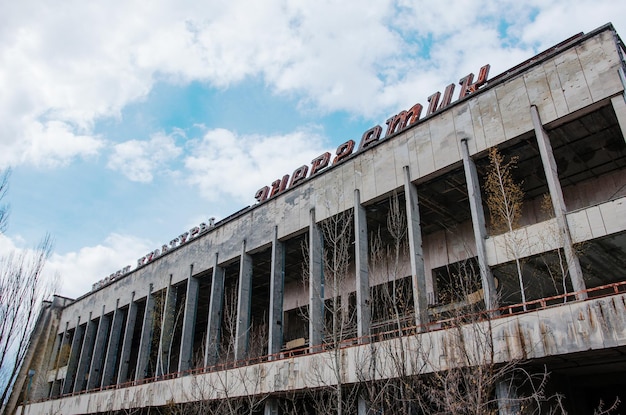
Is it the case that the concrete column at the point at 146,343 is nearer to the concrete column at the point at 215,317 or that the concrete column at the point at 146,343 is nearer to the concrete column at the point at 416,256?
the concrete column at the point at 215,317

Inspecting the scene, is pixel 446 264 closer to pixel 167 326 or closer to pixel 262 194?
pixel 262 194

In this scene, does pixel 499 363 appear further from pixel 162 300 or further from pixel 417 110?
pixel 162 300

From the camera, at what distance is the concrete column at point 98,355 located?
133 ft

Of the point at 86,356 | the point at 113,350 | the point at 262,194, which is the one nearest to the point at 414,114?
the point at 262,194

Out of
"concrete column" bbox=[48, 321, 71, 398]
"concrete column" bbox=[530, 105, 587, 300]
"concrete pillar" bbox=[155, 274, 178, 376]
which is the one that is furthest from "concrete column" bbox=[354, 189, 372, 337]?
"concrete column" bbox=[48, 321, 71, 398]

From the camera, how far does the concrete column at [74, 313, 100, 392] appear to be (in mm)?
41938

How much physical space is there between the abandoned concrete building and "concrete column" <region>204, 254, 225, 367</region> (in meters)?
0.10

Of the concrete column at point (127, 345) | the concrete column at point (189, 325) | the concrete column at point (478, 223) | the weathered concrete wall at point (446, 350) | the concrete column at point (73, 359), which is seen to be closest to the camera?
the weathered concrete wall at point (446, 350)

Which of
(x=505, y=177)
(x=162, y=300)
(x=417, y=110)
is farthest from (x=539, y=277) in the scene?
(x=162, y=300)

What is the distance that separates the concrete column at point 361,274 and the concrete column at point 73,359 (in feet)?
115

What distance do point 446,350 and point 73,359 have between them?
134 feet

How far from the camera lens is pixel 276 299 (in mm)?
26188

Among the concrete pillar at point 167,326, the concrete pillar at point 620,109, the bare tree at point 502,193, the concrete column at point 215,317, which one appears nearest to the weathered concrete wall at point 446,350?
the concrete column at point 215,317

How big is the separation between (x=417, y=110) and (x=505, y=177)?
539 centimetres
